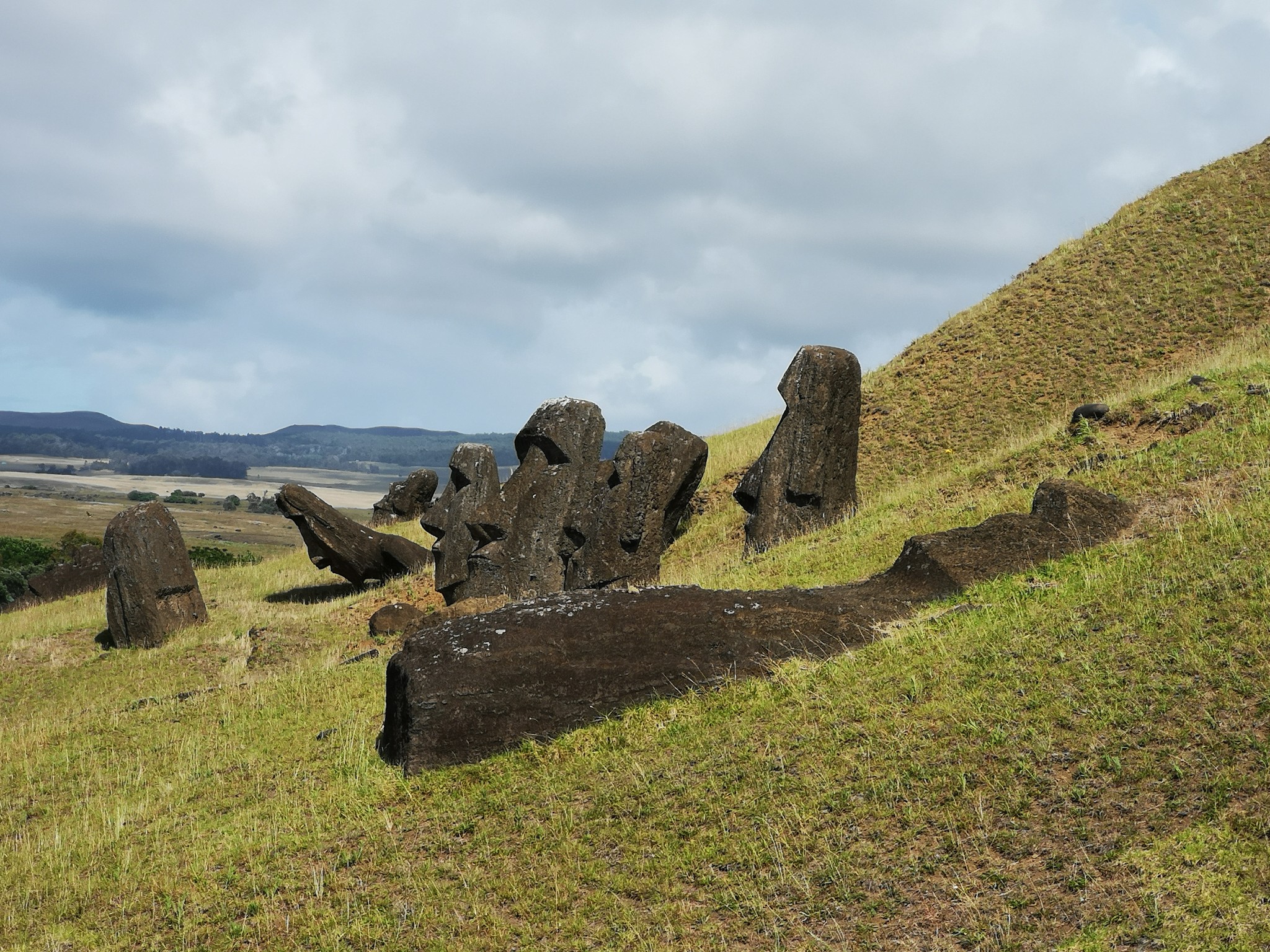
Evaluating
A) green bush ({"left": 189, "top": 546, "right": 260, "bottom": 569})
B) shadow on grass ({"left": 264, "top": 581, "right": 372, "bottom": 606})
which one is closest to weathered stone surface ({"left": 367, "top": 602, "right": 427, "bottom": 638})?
shadow on grass ({"left": 264, "top": 581, "right": 372, "bottom": 606})

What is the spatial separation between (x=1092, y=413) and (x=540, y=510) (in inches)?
449

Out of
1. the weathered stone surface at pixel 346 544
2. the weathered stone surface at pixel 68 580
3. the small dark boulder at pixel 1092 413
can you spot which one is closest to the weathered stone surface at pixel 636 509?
the weathered stone surface at pixel 346 544

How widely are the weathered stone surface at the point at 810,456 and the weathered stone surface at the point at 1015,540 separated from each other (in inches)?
340

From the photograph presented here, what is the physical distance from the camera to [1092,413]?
20.0m

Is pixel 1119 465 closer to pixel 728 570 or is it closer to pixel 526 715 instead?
pixel 728 570

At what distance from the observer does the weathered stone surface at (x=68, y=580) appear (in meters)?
33.5

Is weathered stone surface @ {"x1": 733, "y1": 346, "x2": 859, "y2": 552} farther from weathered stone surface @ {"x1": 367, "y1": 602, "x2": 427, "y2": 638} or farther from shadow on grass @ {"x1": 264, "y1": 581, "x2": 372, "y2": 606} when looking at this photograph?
shadow on grass @ {"x1": 264, "y1": 581, "x2": 372, "y2": 606}

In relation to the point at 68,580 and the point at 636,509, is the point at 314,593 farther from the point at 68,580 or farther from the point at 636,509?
the point at 636,509

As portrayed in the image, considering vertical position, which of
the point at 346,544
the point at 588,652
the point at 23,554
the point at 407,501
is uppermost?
the point at 407,501

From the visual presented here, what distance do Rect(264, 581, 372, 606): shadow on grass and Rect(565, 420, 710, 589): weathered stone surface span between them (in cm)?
820

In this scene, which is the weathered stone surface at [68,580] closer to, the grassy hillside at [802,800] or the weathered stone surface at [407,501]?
the weathered stone surface at [407,501]

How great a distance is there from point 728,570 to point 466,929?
12285mm

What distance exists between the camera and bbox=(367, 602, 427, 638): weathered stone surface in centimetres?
2064

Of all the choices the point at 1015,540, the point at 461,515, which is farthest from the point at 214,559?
the point at 1015,540
